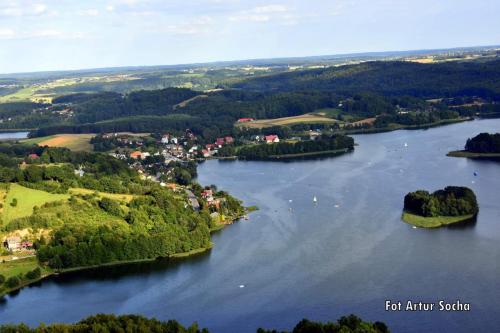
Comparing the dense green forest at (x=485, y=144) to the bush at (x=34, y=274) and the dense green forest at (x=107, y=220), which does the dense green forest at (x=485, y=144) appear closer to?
the dense green forest at (x=107, y=220)

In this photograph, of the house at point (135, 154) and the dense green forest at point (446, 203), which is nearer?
the dense green forest at point (446, 203)

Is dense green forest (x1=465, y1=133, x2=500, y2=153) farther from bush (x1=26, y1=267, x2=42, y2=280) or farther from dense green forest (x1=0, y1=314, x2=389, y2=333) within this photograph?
bush (x1=26, y1=267, x2=42, y2=280)

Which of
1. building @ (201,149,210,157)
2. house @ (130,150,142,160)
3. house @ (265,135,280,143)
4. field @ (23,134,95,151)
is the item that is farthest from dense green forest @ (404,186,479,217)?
field @ (23,134,95,151)

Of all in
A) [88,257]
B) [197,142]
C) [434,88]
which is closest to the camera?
[88,257]

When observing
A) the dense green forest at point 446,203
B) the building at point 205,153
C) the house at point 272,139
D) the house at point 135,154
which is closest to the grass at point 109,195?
the dense green forest at point 446,203

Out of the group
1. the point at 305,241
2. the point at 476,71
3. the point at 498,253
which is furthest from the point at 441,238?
the point at 476,71

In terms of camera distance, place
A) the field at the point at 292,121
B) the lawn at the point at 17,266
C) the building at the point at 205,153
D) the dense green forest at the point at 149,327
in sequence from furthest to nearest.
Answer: the field at the point at 292,121
the building at the point at 205,153
the lawn at the point at 17,266
the dense green forest at the point at 149,327

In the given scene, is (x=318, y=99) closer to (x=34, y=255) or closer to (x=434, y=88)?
(x=434, y=88)
